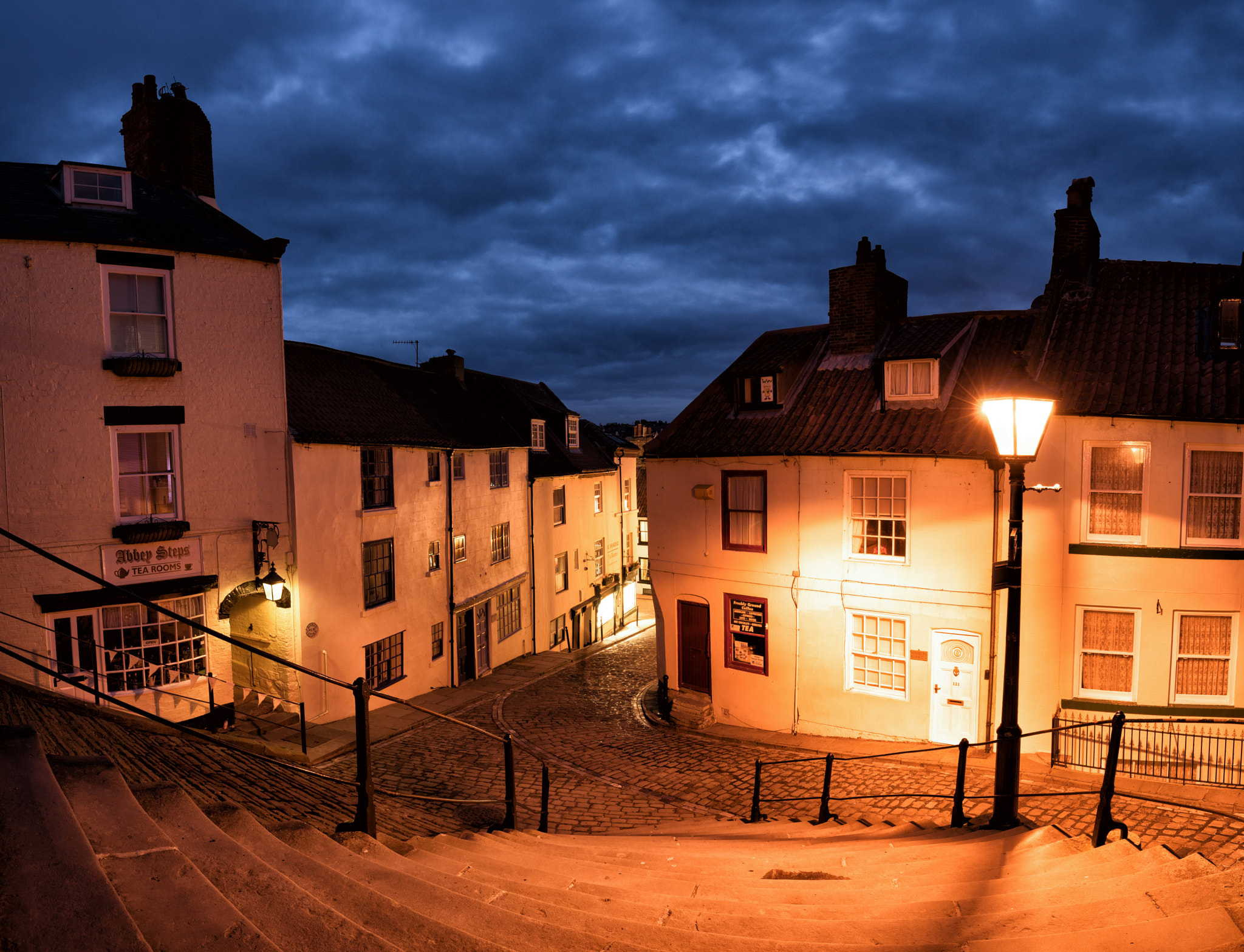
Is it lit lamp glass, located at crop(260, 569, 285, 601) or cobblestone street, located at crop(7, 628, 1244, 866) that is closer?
cobblestone street, located at crop(7, 628, 1244, 866)

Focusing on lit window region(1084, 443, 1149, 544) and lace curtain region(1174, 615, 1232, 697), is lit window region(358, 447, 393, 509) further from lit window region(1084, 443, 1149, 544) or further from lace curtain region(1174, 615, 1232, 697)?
lace curtain region(1174, 615, 1232, 697)

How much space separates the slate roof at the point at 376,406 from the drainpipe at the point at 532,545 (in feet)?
5.66

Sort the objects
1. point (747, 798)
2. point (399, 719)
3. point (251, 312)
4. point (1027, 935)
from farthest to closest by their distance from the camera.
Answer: point (399, 719) → point (251, 312) → point (747, 798) → point (1027, 935)

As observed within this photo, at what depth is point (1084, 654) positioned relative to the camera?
14.1 m

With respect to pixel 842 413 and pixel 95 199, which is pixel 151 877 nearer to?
pixel 842 413

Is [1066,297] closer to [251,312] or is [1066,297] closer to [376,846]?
[376,846]

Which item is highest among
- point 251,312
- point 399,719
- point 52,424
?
point 251,312

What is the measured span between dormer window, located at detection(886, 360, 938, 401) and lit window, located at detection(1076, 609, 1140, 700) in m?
5.56

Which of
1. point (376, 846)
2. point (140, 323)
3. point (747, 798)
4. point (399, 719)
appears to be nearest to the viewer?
point (376, 846)

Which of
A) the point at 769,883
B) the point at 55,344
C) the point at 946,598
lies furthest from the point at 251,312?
the point at 946,598

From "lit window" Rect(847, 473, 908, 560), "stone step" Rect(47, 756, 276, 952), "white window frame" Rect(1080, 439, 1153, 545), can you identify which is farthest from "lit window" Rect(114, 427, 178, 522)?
"white window frame" Rect(1080, 439, 1153, 545)

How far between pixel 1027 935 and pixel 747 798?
28.2 ft

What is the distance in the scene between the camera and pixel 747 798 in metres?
12.6

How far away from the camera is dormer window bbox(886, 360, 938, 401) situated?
16.0 meters
